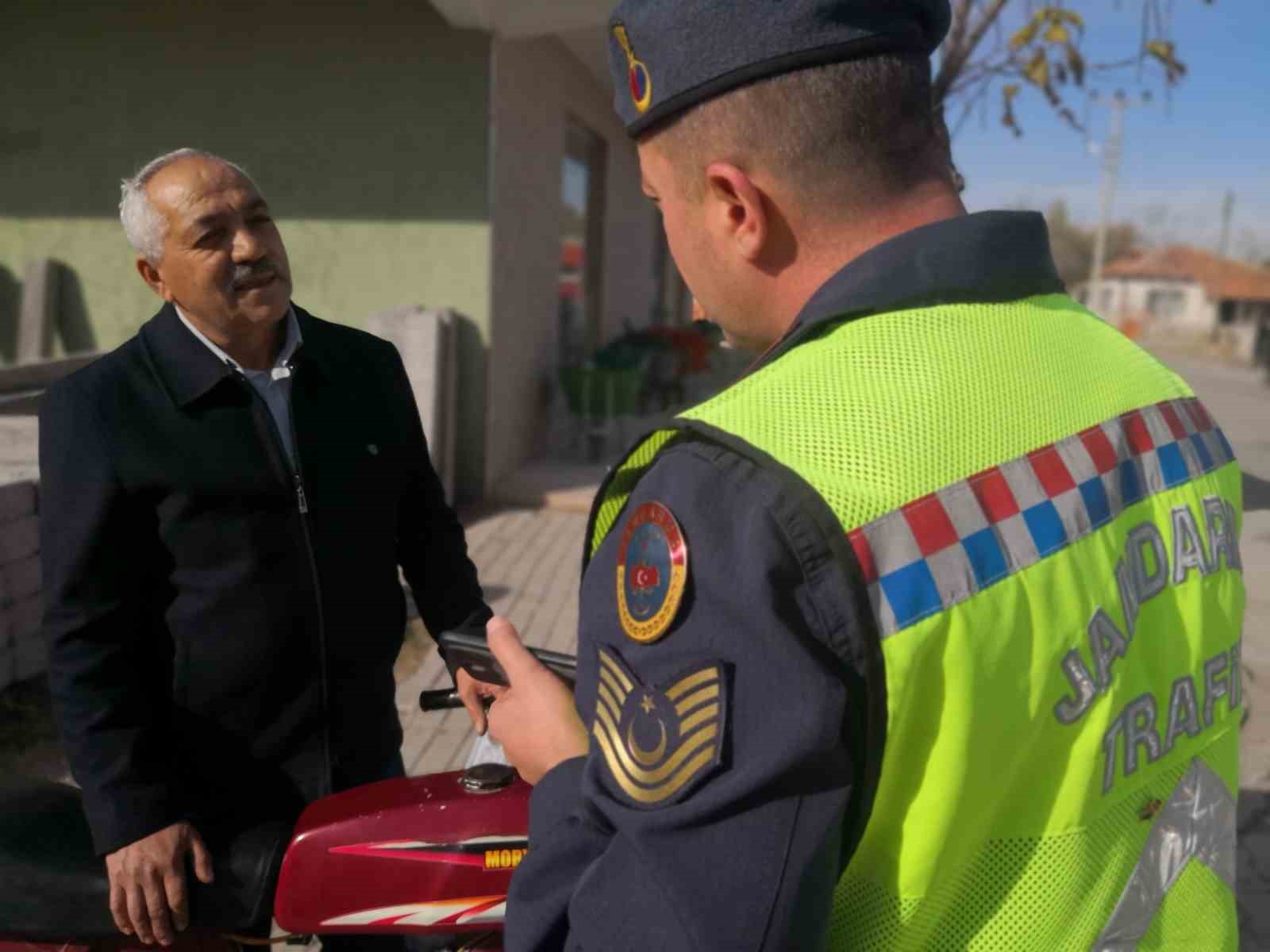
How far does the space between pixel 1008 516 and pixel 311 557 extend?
51.9 inches

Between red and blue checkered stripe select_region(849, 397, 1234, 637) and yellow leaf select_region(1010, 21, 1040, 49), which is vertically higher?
yellow leaf select_region(1010, 21, 1040, 49)

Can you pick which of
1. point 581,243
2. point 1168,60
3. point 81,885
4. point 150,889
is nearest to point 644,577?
point 150,889

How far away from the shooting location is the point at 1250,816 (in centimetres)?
351

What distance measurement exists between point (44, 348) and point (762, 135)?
7723 mm

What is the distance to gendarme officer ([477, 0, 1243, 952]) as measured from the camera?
777 mm

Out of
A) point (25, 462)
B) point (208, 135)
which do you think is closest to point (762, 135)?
point (25, 462)

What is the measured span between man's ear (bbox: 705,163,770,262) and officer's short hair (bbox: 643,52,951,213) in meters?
0.01

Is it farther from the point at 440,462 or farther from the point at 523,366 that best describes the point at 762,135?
the point at 523,366

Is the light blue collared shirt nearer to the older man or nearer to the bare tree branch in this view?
the older man

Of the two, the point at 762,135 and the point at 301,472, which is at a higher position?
the point at 762,135

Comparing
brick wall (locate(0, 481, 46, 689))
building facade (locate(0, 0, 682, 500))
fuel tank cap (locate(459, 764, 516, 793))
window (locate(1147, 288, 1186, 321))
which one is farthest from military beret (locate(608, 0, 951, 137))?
window (locate(1147, 288, 1186, 321))

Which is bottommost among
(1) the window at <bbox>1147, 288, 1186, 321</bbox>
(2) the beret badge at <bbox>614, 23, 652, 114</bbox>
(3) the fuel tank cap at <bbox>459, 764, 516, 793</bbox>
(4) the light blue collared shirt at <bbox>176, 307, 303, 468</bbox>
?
(1) the window at <bbox>1147, 288, 1186, 321</bbox>

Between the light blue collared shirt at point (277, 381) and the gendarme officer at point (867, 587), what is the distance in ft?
3.34

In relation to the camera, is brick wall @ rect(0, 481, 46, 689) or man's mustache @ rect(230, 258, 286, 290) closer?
man's mustache @ rect(230, 258, 286, 290)
